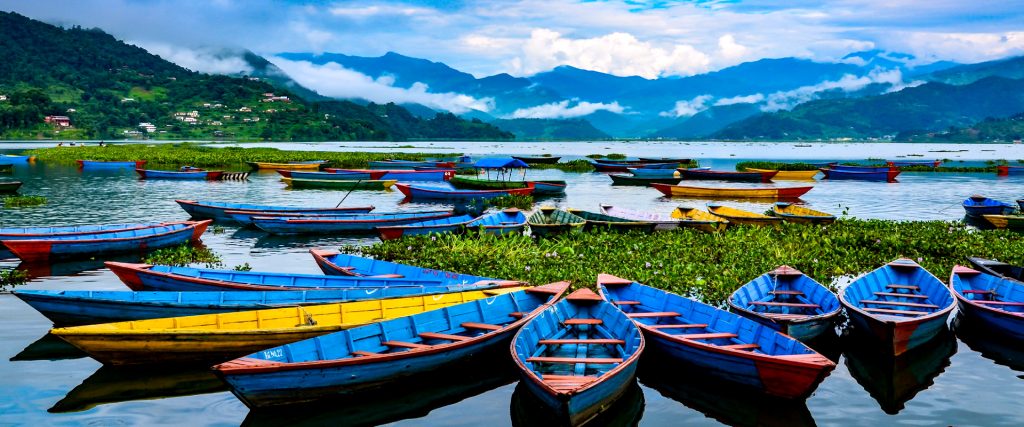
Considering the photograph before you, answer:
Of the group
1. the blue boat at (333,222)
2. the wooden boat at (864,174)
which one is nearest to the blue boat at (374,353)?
the blue boat at (333,222)

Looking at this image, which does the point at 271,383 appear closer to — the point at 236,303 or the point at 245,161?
the point at 236,303

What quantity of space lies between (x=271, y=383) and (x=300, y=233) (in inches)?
863

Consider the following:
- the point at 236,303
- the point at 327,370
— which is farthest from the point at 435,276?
the point at 327,370

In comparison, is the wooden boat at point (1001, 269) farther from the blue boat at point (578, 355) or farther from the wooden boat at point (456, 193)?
the wooden boat at point (456, 193)

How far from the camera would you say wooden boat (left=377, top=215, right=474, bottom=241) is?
2856cm

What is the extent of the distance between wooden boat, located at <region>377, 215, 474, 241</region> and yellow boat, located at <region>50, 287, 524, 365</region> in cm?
1364

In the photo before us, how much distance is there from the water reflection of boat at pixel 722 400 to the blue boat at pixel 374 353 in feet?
8.89

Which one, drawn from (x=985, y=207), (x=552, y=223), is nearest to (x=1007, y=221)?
(x=985, y=207)

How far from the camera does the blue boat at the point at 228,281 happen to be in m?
17.2

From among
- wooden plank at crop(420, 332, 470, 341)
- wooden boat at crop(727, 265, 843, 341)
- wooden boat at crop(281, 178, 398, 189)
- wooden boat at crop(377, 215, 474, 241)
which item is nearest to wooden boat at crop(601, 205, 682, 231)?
wooden boat at crop(377, 215, 474, 241)

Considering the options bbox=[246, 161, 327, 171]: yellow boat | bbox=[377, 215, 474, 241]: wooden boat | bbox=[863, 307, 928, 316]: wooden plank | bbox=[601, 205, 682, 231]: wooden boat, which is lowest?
bbox=[246, 161, 327, 171]: yellow boat

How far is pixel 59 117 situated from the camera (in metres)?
193

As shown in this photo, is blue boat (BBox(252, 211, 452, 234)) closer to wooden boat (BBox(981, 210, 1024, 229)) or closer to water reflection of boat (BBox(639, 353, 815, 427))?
water reflection of boat (BBox(639, 353, 815, 427))

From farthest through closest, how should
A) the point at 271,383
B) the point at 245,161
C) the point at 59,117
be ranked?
the point at 59,117
the point at 245,161
the point at 271,383
